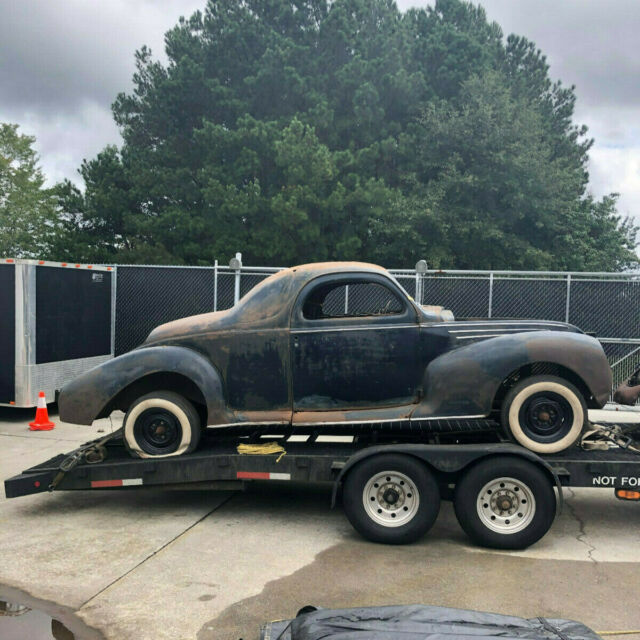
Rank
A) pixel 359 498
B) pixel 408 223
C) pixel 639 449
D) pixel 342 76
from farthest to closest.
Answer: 1. pixel 342 76
2. pixel 408 223
3. pixel 639 449
4. pixel 359 498

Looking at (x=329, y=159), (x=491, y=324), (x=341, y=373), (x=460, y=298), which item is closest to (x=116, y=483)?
(x=341, y=373)

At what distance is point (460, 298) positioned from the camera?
40.0 feet

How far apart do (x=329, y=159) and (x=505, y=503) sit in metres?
21.7

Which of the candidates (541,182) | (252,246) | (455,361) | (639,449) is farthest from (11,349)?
(541,182)

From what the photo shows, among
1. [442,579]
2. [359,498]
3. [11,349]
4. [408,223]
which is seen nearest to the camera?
[442,579]

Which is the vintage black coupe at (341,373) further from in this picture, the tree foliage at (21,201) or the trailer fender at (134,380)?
the tree foliage at (21,201)

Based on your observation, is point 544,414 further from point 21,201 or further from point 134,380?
point 21,201

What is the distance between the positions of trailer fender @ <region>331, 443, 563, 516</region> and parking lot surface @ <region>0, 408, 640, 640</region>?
2.01ft

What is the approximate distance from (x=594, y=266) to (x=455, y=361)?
2620cm

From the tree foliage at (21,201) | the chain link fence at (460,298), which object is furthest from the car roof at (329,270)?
the tree foliage at (21,201)

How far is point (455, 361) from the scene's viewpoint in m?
5.89

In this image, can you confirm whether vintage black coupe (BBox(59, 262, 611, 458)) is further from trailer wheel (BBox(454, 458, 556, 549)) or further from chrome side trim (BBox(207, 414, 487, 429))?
trailer wheel (BBox(454, 458, 556, 549))

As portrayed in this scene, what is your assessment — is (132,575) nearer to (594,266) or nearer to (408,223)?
(408,223)

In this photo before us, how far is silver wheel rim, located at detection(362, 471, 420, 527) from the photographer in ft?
18.2
